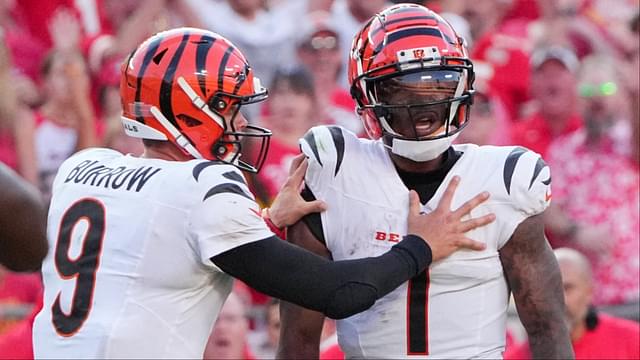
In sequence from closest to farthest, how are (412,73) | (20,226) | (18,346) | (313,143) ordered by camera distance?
1. (20,226)
2. (412,73)
3. (313,143)
4. (18,346)

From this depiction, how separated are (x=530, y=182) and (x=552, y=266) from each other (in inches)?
10.9

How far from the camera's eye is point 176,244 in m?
3.62

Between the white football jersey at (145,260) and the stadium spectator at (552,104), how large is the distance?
3.68 metres

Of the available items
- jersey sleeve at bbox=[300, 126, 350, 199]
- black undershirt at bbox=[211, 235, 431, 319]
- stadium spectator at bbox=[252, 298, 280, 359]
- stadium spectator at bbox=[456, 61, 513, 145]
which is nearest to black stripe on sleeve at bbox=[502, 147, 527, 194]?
black undershirt at bbox=[211, 235, 431, 319]

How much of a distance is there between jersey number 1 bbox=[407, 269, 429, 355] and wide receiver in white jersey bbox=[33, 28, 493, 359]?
12 cm

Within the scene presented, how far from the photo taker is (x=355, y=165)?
13.0 feet

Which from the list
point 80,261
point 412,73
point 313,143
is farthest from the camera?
point 313,143

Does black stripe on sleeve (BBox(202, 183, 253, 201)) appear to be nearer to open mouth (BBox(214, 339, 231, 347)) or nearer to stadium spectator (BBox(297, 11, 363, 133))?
open mouth (BBox(214, 339, 231, 347))

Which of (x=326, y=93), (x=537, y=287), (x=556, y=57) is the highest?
(x=556, y=57)

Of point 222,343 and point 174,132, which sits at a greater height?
point 174,132

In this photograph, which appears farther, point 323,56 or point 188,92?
point 323,56

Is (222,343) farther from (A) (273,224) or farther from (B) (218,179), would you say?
(B) (218,179)

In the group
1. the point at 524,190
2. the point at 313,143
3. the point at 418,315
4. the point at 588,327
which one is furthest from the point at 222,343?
the point at 524,190

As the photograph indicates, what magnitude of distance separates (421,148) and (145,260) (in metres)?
0.85
